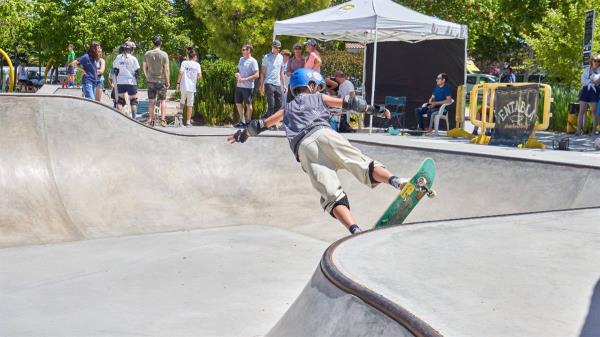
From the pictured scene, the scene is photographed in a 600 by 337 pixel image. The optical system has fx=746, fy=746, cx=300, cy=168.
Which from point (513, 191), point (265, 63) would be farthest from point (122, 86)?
point (513, 191)

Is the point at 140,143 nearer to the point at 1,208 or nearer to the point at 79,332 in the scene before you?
the point at 1,208

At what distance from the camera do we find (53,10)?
37125mm

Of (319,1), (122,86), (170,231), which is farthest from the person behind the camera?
(319,1)

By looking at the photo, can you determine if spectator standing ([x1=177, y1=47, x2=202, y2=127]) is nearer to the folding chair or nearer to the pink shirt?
the pink shirt

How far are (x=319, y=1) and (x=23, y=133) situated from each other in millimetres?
18786

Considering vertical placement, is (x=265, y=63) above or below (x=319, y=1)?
below

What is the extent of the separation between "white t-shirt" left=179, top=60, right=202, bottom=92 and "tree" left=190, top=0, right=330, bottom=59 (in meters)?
11.4

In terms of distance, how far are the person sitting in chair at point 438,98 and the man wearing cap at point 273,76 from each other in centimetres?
333

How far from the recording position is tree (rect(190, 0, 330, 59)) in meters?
25.7

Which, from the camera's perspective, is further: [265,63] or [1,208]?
[265,63]

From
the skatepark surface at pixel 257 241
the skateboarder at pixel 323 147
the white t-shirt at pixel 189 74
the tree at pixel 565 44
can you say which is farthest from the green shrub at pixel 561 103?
the skateboarder at pixel 323 147

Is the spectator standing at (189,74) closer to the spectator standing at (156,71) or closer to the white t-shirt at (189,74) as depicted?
the white t-shirt at (189,74)

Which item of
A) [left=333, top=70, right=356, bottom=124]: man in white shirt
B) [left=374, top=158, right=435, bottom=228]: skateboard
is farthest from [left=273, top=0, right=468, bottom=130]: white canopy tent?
[left=374, top=158, right=435, bottom=228]: skateboard

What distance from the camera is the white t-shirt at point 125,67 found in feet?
43.7
